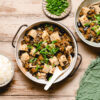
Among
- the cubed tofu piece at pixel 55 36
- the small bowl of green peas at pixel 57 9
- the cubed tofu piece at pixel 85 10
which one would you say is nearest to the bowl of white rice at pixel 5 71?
the cubed tofu piece at pixel 55 36

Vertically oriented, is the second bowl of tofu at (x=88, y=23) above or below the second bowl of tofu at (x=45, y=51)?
above

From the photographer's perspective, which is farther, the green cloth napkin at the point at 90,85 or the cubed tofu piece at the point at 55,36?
the green cloth napkin at the point at 90,85

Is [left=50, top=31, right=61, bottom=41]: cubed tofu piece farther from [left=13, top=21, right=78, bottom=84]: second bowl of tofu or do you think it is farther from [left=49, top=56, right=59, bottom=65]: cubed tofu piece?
[left=49, top=56, right=59, bottom=65]: cubed tofu piece

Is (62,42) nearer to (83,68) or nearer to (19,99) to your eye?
(83,68)

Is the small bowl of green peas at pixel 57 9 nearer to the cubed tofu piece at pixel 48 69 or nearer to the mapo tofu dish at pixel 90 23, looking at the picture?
the mapo tofu dish at pixel 90 23

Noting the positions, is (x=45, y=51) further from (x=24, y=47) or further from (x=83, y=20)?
(x=83, y=20)

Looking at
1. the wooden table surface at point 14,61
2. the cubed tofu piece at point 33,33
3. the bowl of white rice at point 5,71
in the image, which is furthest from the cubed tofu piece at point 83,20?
the bowl of white rice at point 5,71

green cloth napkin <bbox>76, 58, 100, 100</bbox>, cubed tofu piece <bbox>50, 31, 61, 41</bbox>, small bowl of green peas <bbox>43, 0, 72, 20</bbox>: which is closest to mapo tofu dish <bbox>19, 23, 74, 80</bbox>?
cubed tofu piece <bbox>50, 31, 61, 41</bbox>

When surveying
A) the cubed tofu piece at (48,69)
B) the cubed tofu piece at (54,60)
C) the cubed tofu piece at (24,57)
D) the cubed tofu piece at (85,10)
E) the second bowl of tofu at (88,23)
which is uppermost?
the cubed tofu piece at (85,10)

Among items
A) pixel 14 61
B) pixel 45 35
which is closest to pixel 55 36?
pixel 45 35

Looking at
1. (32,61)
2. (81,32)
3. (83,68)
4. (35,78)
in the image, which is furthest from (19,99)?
(81,32)
